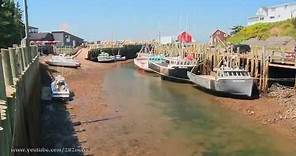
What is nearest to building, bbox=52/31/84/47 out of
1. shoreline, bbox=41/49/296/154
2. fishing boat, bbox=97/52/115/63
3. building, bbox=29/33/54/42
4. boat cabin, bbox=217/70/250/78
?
building, bbox=29/33/54/42

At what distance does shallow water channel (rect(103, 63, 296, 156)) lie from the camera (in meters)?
19.6

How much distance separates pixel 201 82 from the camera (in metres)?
38.7

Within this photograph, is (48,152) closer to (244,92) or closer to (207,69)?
(244,92)

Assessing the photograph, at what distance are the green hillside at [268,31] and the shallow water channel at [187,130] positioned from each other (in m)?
34.0

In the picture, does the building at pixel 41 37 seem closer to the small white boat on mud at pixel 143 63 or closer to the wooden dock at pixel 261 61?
the small white boat on mud at pixel 143 63

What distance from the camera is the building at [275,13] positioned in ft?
264

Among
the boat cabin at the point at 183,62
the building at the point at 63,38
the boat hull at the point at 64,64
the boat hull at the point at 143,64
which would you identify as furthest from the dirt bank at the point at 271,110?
the building at the point at 63,38

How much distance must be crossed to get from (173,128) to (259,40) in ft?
155

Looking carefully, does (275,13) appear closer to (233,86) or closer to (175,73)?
(175,73)

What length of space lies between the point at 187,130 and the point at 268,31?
50.2 metres

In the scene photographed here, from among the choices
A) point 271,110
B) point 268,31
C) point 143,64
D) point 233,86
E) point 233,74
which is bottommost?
point 271,110

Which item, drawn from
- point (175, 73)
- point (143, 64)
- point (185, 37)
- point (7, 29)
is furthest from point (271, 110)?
point (185, 37)

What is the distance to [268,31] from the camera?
2724 inches

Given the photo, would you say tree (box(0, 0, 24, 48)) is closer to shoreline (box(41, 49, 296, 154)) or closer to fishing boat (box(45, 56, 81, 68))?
fishing boat (box(45, 56, 81, 68))
